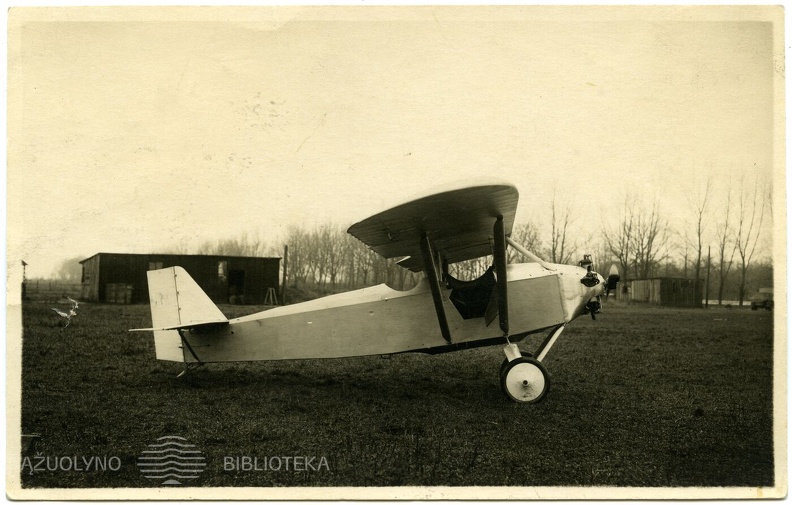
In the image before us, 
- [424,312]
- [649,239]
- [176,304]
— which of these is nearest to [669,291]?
[649,239]

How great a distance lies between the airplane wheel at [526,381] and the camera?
4285mm

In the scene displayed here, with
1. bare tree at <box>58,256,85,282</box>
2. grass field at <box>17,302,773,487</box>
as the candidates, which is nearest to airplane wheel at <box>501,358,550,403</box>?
grass field at <box>17,302,773,487</box>

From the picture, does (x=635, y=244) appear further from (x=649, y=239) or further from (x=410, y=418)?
(x=410, y=418)

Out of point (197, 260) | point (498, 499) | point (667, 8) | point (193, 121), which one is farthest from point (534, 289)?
point (197, 260)

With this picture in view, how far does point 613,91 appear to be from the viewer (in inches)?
185

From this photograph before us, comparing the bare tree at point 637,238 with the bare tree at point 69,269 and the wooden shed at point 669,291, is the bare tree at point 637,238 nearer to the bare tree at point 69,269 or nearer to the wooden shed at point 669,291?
the wooden shed at point 669,291

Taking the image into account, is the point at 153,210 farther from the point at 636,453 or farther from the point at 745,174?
the point at 745,174

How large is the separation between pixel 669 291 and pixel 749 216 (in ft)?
19.3

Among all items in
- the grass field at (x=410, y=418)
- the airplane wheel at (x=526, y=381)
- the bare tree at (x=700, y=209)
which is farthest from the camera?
the bare tree at (x=700, y=209)

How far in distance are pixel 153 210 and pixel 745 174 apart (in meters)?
6.17

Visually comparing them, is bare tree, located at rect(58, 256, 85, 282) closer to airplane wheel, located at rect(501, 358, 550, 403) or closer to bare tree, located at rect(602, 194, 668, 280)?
airplane wheel, located at rect(501, 358, 550, 403)

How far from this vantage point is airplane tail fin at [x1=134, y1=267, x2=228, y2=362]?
16.1 ft

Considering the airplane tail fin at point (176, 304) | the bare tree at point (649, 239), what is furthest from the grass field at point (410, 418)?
the bare tree at point (649, 239)

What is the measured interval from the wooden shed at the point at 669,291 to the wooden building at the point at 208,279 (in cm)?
1024
